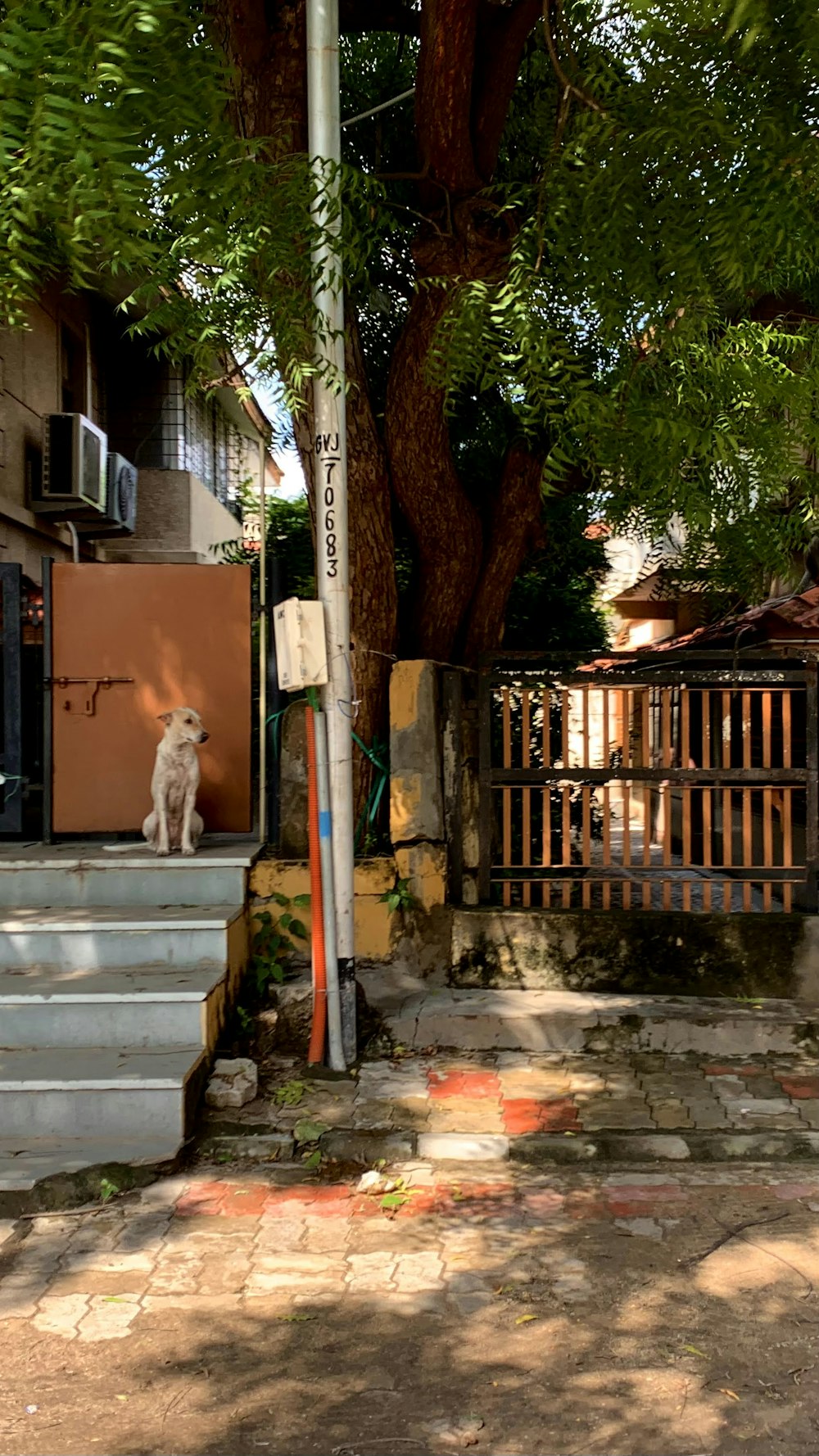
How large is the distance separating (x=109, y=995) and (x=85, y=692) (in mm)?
2563

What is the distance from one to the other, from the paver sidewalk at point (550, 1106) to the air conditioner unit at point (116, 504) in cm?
741

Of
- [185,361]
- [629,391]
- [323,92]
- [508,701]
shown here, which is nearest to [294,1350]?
[508,701]

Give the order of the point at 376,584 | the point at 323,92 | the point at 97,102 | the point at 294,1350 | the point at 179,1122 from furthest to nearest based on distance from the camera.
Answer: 1. the point at 376,584
2. the point at 323,92
3. the point at 179,1122
4. the point at 97,102
5. the point at 294,1350

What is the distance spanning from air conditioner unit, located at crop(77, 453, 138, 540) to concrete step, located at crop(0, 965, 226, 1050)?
23.3ft

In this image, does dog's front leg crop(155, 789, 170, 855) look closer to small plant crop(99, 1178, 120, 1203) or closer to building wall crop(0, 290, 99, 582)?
small plant crop(99, 1178, 120, 1203)

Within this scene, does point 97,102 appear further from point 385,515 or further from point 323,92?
point 385,515

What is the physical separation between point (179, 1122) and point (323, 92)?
484 cm

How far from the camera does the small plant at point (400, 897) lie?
6.71m

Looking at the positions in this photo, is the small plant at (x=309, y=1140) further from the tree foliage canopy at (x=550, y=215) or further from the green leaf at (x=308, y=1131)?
the tree foliage canopy at (x=550, y=215)

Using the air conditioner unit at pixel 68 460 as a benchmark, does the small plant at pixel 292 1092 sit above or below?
below

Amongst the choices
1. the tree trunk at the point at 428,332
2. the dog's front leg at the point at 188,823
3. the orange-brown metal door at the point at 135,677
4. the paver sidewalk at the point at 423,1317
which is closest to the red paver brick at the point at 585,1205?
the paver sidewalk at the point at 423,1317

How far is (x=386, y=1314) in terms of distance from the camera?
3.78m

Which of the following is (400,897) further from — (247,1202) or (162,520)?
(162,520)

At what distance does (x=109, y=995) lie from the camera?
5.55 metres
